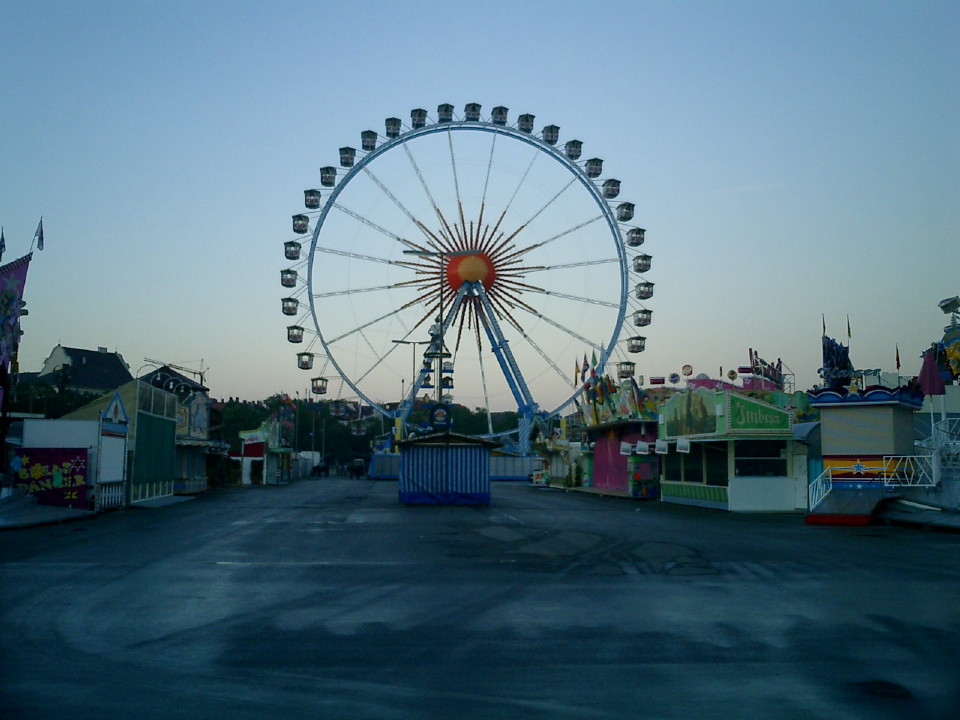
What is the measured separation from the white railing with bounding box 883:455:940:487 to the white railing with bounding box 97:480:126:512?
25.3 metres

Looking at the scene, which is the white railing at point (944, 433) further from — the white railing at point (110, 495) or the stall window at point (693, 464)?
the white railing at point (110, 495)

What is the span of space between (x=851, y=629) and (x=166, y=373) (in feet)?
187

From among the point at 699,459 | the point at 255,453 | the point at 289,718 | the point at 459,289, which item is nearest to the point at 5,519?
the point at 289,718

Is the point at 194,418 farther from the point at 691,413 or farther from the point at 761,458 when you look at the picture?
the point at 761,458

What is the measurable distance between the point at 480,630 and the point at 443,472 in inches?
1186

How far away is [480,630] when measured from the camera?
32.0ft

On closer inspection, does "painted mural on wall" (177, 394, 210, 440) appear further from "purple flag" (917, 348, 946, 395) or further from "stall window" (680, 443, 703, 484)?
"purple flag" (917, 348, 946, 395)

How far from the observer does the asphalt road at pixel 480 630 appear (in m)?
6.91

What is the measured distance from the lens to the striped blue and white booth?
39344mm

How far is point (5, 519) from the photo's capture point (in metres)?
25.5

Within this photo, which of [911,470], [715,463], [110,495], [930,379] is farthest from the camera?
[715,463]

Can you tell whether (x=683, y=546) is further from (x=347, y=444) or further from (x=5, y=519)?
(x=347, y=444)

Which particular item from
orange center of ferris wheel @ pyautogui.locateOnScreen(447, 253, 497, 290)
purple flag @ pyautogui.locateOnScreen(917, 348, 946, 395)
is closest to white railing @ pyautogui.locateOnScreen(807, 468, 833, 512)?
purple flag @ pyautogui.locateOnScreen(917, 348, 946, 395)

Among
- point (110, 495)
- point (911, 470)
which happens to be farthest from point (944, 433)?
point (110, 495)
